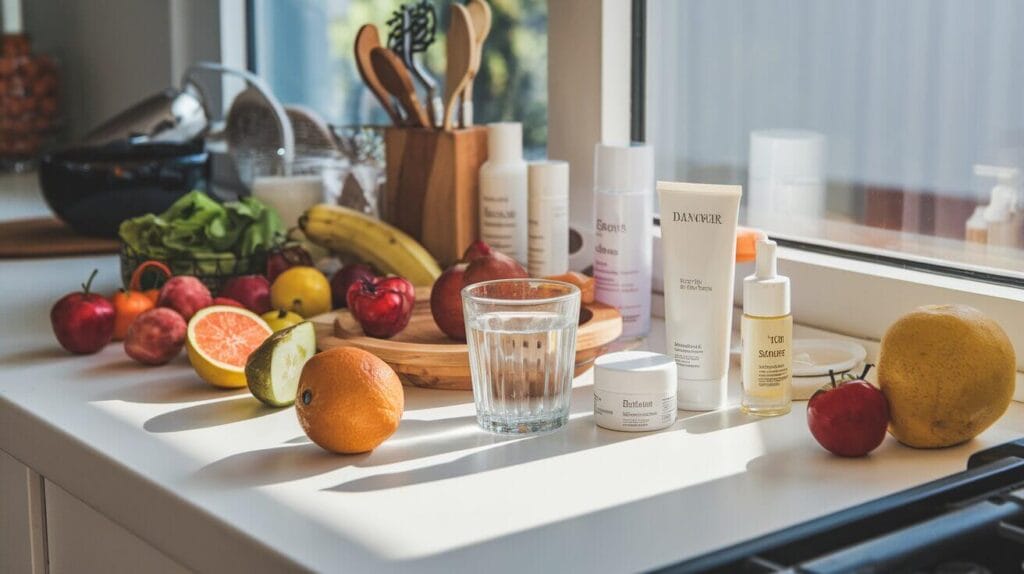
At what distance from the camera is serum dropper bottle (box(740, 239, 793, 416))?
1029 millimetres

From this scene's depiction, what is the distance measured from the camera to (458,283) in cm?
124

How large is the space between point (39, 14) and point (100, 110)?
418 millimetres

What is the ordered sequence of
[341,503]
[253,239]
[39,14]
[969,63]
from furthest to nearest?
[39,14], [253,239], [969,63], [341,503]

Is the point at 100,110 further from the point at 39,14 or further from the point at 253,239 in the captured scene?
the point at 253,239

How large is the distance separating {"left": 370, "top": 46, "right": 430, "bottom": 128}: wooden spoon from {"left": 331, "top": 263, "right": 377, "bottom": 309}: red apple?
0.21 metres

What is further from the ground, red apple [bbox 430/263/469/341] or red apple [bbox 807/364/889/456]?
red apple [bbox 430/263/469/341]

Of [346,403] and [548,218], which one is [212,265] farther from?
[346,403]

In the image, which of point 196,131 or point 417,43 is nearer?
point 417,43

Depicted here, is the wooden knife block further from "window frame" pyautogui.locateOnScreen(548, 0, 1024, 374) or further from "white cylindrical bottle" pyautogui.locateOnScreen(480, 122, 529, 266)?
"window frame" pyautogui.locateOnScreen(548, 0, 1024, 374)

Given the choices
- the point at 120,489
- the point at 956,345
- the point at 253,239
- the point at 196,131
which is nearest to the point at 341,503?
the point at 120,489

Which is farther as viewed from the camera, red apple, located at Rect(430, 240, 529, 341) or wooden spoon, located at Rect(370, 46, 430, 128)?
wooden spoon, located at Rect(370, 46, 430, 128)

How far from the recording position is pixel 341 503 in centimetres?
88

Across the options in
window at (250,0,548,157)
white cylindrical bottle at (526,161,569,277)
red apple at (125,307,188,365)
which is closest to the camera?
red apple at (125,307,188,365)

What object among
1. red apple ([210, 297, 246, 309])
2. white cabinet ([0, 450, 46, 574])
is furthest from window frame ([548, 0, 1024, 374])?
white cabinet ([0, 450, 46, 574])
